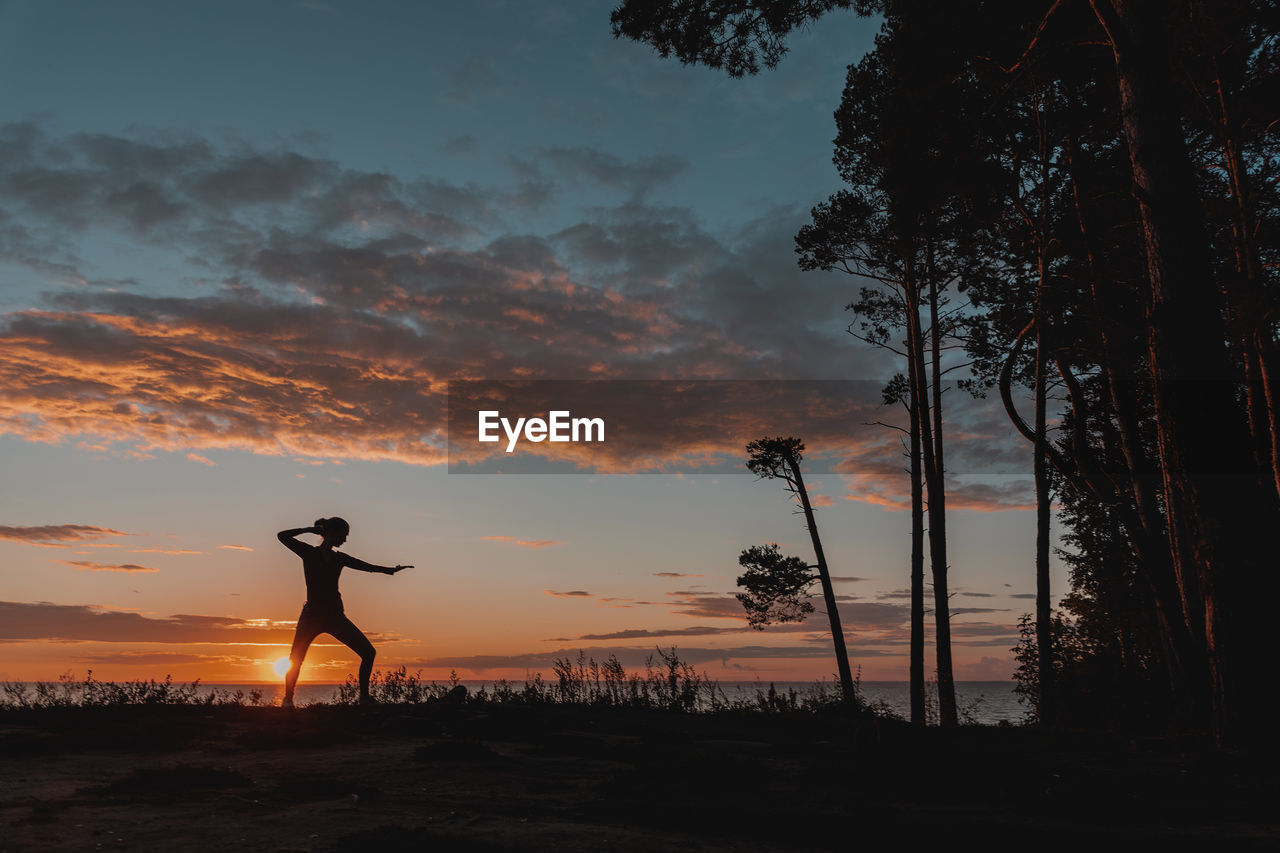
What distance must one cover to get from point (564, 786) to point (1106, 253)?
52.3 ft

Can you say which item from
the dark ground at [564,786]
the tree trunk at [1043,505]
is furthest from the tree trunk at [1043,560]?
the dark ground at [564,786]

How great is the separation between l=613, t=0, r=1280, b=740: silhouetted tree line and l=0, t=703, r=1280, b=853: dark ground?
8.06 feet

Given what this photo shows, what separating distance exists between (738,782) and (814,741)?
3.44m

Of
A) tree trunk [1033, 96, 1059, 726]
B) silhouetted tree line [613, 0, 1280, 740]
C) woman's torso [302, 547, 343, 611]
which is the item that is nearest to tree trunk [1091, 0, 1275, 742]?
silhouetted tree line [613, 0, 1280, 740]

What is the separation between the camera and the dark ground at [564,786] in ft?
18.5

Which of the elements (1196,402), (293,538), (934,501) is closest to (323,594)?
(293,538)

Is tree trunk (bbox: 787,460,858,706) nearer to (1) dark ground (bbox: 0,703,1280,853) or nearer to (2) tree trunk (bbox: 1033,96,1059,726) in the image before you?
(2) tree trunk (bbox: 1033,96,1059,726)

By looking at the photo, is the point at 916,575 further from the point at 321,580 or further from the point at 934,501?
the point at 321,580

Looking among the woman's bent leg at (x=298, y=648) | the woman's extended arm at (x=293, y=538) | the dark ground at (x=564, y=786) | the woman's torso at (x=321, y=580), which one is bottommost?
the dark ground at (x=564, y=786)

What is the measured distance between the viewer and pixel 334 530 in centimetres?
1175

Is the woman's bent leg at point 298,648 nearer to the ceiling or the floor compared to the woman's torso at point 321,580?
nearer to the floor

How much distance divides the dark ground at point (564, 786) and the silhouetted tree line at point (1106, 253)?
8.06ft

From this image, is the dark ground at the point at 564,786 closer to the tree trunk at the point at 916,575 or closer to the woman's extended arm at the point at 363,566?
the woman's extended arm at the point at 363,566

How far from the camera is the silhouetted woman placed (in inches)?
456
